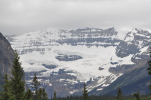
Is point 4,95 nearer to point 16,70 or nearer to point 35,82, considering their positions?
point 16,70

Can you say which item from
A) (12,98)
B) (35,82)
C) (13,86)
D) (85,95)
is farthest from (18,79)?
(85,95)

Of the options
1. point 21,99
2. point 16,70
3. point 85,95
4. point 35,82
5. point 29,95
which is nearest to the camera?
point 21,99

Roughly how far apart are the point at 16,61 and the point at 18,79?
3.29m

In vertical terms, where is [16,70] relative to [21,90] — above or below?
above

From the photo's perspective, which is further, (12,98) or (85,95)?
(85,95)

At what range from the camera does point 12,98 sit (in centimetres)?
4362

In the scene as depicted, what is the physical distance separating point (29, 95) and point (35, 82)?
7.69m

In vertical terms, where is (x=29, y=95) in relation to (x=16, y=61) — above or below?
below

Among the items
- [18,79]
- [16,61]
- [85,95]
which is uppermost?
[16,61]

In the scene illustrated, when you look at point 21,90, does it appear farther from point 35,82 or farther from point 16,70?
point 35,82

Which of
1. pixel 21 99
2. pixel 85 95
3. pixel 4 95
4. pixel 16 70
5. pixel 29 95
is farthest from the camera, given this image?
pixel 85 95

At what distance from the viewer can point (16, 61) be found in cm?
5084

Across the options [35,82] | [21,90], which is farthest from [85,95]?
[21,90]

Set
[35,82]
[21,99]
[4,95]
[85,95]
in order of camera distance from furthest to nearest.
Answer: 1. [85,95]
2. [35,82]
3. [21,99]
4. [4,95]
